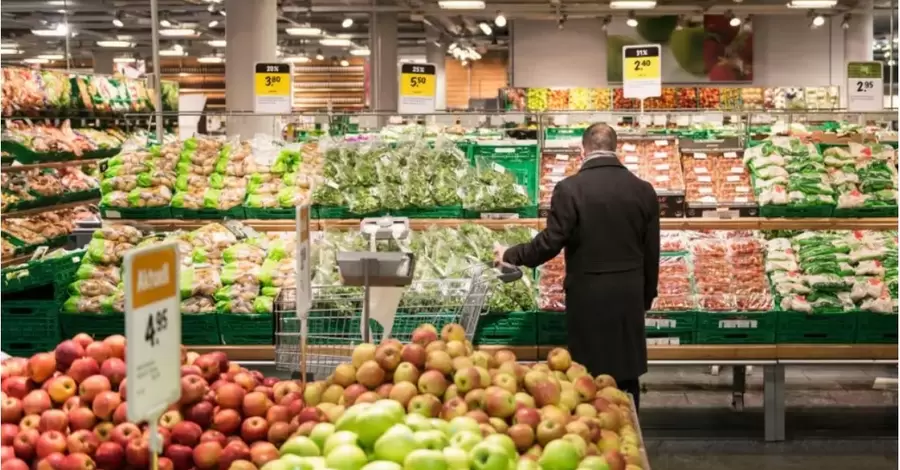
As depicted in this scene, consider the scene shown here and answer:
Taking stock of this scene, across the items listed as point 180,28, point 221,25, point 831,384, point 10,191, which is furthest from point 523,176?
point 221,25

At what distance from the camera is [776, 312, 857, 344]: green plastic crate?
21.0 ft

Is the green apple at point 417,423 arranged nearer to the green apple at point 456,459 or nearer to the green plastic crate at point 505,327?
the green apple at point 456,459

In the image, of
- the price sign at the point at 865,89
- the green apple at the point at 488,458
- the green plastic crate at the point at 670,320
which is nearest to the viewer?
the green apple at the point at 488,458

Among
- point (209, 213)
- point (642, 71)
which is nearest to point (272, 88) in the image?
point (209, 213)

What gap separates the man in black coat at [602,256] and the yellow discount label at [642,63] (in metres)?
4.05

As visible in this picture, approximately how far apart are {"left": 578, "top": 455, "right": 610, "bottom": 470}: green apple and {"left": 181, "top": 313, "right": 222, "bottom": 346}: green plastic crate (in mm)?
3588

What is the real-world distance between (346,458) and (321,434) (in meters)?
0.29

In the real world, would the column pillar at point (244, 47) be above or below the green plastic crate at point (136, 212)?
above

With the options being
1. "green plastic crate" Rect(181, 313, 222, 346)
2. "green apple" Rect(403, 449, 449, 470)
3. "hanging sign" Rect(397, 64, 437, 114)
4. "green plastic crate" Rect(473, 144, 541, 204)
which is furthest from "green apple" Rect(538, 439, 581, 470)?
"hanging sign" Rect(397, 64, 437, 114)

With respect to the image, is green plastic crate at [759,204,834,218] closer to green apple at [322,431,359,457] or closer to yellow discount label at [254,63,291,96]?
yellow discount label at [254,63,291,96]

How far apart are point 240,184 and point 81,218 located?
5.69 m

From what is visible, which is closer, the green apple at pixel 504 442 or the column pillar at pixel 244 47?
the green apple at pixel 504 442

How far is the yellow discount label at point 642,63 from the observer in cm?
937

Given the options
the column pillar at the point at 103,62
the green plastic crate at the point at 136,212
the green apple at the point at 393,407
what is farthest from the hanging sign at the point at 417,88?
the column pillar at the point at 103,62
